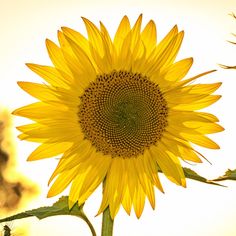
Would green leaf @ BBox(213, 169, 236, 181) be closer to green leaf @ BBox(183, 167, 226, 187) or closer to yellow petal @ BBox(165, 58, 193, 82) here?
green leaf @ BBox(183, 167, 226, 187)

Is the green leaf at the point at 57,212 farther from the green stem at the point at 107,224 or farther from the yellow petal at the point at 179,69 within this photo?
the yellow petal at the point at 179,69

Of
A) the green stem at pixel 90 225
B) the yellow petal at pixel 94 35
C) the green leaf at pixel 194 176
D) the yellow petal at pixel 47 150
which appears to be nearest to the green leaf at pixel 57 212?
the green stem at pixel 90 225

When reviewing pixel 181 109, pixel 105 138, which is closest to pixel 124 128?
pixel 105 138

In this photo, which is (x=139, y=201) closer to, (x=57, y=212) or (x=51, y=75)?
(x=57, y=212)

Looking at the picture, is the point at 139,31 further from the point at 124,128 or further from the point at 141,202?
the point at 141,202

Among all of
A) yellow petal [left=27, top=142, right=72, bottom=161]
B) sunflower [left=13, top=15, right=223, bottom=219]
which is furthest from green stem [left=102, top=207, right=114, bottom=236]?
yellow petal [left=27, top=142, right=72, bottom=161]

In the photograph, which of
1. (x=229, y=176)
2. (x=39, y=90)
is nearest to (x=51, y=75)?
(x=39, y=90)
